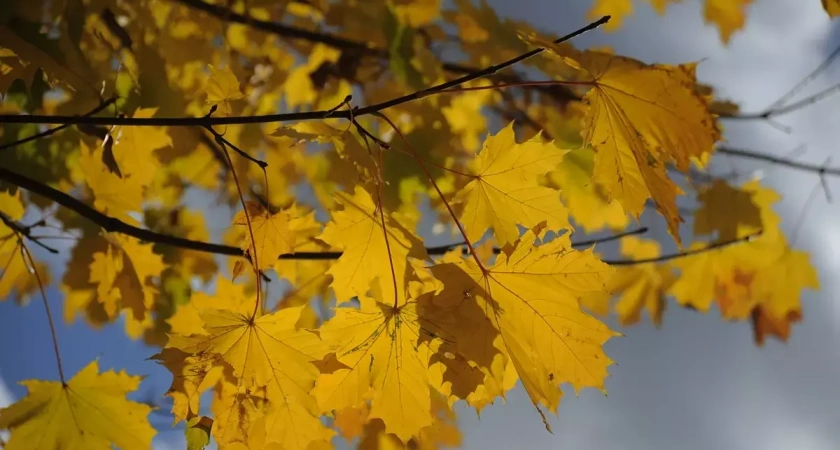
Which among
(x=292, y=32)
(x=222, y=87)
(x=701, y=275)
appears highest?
(x=292, y=32)

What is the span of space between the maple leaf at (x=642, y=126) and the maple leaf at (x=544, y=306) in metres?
0.08

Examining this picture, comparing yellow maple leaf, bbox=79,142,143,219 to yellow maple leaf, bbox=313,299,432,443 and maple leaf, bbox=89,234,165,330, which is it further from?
yellow maple leaf, bbox=313,299,432,443

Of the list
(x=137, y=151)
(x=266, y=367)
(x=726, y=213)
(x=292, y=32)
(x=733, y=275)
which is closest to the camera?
(x=266, y=367)

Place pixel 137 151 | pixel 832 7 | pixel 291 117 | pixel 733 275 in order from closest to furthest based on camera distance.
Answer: pixel 291 117 < pixel 832 7 < pixel 137 151 < pixel 733 275

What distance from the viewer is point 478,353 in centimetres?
52

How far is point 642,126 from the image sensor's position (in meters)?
0.57

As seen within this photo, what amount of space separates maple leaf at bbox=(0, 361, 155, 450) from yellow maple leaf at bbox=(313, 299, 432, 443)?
1.07ft

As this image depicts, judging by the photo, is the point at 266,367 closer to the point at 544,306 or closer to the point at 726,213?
the point at 544,306

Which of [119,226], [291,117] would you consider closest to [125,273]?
[119,226]

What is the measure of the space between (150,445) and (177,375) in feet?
0.98

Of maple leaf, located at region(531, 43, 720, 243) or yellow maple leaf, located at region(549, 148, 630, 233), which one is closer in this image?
maple leaf, located at region(531, 43, 720, 243)

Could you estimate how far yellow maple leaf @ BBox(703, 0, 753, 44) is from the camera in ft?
4.01

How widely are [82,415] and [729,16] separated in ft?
4.71

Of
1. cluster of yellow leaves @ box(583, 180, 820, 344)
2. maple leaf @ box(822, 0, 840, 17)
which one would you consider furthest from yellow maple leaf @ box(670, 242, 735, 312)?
maple leaf @ box(822, 0, 840, 17)
